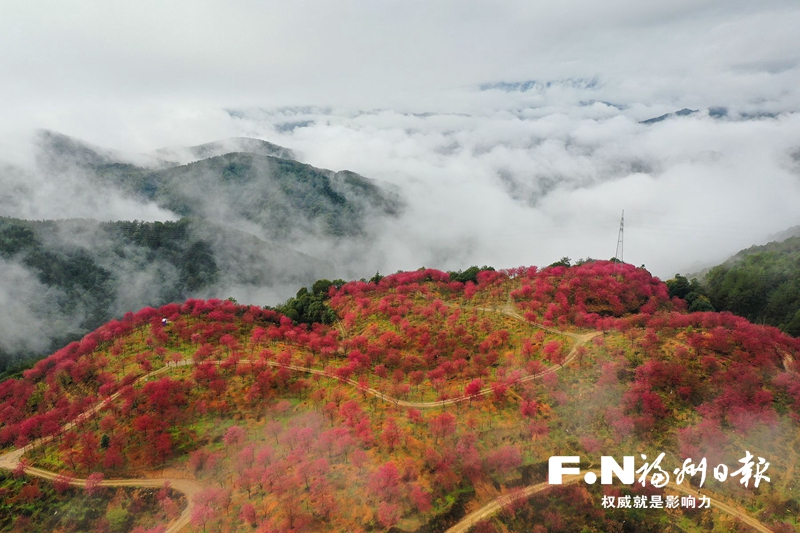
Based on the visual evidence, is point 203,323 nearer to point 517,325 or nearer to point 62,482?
point 62,482

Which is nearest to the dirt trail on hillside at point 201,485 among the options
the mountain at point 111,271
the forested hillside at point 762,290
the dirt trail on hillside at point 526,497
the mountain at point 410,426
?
the dirt trail on hillside at point 526,497

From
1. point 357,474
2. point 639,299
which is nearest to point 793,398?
point 639,299

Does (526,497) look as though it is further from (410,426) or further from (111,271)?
(111,271)

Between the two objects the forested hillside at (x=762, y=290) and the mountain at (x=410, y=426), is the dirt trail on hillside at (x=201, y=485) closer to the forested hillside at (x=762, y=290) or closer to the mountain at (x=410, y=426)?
the mountain at (x=410, y=426)

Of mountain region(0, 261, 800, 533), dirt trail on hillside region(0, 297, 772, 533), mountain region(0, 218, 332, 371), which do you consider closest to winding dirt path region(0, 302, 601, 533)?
dirt trail on hillside region(0, 297, 772, 533)

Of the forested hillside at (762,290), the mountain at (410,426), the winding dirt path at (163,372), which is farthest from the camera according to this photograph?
the forested hillside at (762,290)

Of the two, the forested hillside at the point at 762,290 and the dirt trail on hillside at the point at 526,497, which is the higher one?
the forested hillside at the point at 762,290

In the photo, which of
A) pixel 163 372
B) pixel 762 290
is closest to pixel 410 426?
pixel 163 372
